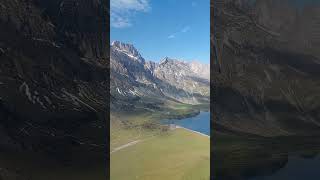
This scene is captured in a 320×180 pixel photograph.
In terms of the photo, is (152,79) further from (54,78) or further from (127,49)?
(54,78)

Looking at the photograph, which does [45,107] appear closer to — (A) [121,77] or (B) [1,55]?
(B) [1,55]

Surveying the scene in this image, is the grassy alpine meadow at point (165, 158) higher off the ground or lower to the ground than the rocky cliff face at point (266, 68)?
lower

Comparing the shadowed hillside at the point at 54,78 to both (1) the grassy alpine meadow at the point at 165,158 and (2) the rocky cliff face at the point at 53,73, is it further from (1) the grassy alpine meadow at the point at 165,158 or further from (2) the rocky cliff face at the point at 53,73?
(1) the grassy alpine meadow at the point at 165,158

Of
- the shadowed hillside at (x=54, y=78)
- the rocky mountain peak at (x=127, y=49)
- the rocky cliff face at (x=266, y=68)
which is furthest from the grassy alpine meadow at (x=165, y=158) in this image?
the rocky mountain peak at (x=127, y=49)

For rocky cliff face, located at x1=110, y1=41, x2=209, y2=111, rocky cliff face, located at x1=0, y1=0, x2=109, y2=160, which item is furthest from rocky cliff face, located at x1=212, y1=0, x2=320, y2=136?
rocky cliff face, located at x1=0, y1=0, x2=109, y2=160

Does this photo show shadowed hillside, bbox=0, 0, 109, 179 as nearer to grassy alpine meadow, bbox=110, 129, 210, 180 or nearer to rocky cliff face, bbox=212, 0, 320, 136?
grassy alpine meadow, bbox=110, 129, 210, 180

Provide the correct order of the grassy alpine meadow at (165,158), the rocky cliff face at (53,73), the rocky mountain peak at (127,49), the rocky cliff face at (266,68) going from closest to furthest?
1. the rocky cliff face at (53,73)
2. the rocky cliff face at (266,68)
3. the grassy alpine meadow at (165,158)
4. the rocky mountain peak at (127,49)
